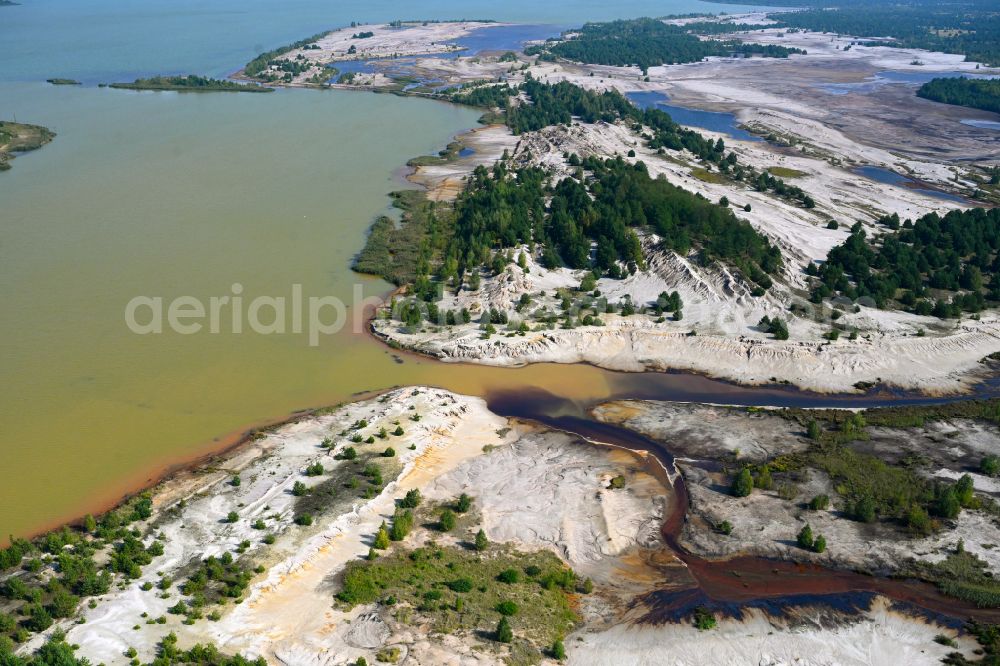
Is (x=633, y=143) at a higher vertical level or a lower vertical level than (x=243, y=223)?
higher

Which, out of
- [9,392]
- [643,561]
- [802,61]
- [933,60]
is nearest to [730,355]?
[643,561]

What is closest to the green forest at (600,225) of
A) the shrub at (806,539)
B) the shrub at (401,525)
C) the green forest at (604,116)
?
the green forest at (604,116)

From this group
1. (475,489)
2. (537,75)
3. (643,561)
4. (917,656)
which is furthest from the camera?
(537,75)

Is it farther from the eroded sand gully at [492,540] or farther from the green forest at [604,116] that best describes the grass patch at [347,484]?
the green forest at [604,116]

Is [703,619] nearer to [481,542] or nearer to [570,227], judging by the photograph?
[481,542]

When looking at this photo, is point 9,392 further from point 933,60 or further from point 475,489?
point 933,60

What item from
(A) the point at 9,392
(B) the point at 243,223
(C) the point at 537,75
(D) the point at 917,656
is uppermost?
(C) the point at 537,75

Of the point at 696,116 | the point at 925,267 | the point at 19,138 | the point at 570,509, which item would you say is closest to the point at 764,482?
the point at 570,509
